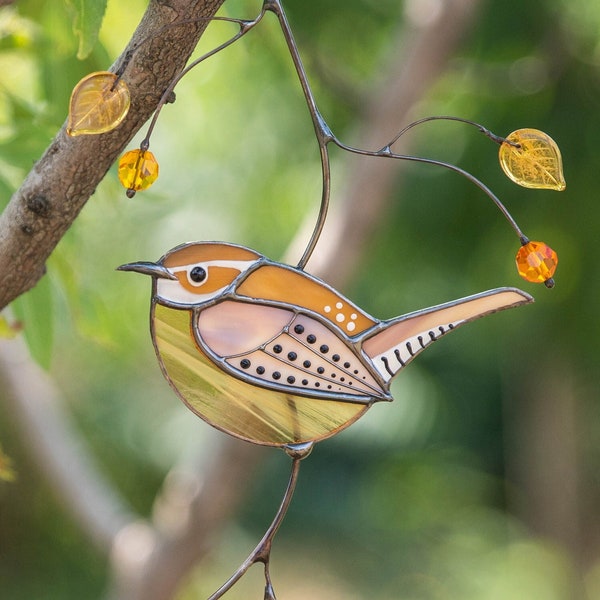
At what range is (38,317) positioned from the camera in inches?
23.1

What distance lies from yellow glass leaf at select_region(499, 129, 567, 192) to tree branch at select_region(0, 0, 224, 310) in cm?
15

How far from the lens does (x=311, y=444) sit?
0.37 m

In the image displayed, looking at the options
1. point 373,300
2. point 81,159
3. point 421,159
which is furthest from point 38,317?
point 373,300

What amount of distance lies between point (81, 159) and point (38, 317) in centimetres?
24

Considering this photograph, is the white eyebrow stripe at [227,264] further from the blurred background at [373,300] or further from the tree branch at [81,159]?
the blurred background at [373,300]

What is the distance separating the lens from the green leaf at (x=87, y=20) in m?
0.41

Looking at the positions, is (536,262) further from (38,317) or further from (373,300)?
(373,300)

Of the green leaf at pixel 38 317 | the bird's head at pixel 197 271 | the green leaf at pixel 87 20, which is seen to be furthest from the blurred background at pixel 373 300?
the bird's head at pixel 197 271

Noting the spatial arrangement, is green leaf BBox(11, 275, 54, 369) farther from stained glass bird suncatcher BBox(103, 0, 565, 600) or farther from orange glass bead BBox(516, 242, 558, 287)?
orange glass bead BBox(516, 242, 558, 287)

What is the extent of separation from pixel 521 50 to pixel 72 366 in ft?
5.80

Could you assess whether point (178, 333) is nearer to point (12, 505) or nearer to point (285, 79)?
point (285, 79)

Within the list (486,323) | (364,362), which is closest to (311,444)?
(364,362)

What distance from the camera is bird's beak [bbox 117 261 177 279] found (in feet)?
1.11

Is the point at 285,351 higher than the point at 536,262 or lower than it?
lower
